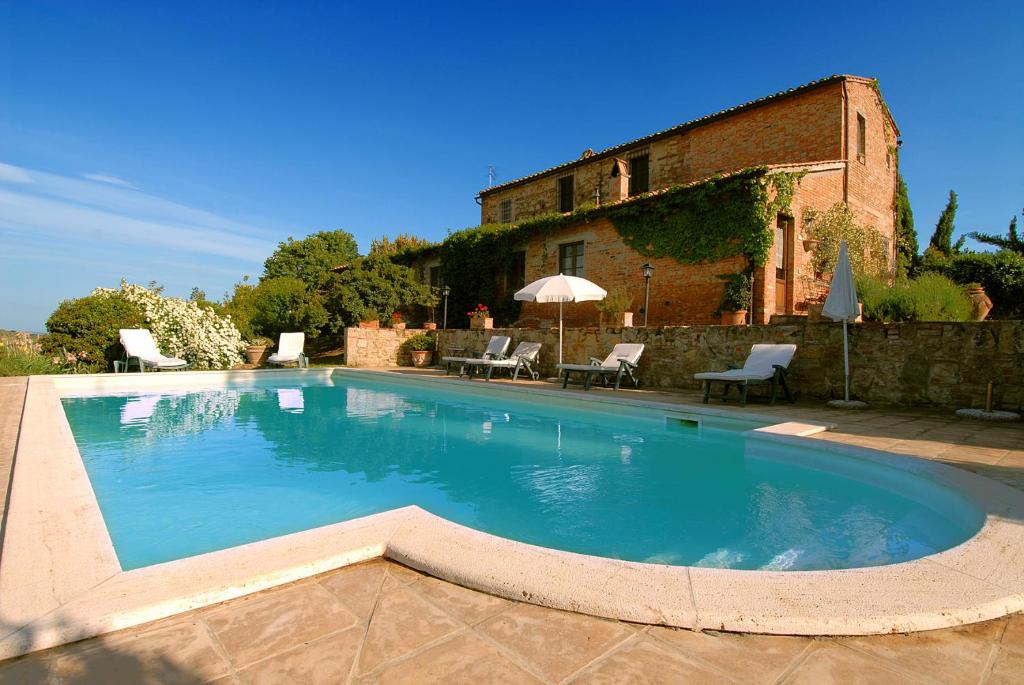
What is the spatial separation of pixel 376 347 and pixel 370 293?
1799 mm

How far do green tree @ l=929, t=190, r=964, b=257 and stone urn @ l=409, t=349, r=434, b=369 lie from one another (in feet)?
71.2

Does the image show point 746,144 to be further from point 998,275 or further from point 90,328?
point 90,328

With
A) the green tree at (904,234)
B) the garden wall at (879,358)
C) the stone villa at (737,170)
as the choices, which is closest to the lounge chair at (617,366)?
the garden wall at (879,358)

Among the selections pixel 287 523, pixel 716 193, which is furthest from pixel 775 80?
pixel 287 523

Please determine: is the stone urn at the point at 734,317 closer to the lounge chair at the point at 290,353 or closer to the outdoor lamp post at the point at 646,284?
the outdoor lamp post at the point at 646,284

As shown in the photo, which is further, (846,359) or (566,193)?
(566,193)

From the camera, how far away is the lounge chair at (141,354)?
10.9 m

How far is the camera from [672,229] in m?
12.7

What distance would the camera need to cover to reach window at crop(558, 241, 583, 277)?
597 inches

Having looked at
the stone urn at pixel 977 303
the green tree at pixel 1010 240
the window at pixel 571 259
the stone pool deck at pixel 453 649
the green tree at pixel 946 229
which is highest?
the green tree at pixel 946 229

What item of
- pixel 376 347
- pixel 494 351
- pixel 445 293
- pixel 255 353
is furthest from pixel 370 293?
pixel 494 351

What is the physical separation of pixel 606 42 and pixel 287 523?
43.1 feet

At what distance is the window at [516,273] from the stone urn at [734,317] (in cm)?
720

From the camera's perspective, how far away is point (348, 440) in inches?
221
